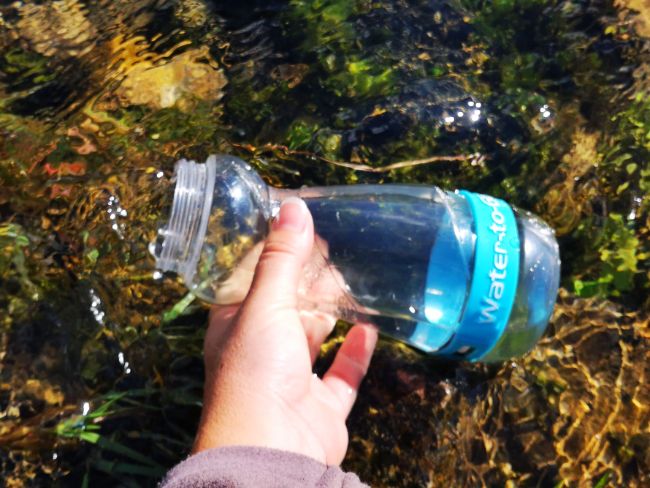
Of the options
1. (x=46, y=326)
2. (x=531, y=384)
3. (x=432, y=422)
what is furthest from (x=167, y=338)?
(x=531, y=384)

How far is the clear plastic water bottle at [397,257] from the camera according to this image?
211 centimetres

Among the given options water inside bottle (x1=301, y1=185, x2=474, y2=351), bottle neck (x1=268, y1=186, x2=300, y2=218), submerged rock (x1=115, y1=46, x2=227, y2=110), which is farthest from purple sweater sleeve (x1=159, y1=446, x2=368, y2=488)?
submerged rock (x1=115, y1=46, x2=227, y2=110)

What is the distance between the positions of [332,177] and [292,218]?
0.74 m

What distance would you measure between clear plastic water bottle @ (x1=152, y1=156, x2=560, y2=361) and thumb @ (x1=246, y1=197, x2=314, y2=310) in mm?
215

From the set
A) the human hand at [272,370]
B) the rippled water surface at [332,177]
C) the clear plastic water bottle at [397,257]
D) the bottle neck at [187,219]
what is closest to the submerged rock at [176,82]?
the rippled water surface at [332,177]

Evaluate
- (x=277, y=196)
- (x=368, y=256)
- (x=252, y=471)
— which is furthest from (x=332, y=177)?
(x=252, y=471)

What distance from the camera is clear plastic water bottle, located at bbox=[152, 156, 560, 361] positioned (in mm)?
2113

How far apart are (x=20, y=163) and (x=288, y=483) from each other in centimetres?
192

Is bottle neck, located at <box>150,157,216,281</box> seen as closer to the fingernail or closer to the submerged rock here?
the fingernail

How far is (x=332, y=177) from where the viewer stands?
2.83 meters

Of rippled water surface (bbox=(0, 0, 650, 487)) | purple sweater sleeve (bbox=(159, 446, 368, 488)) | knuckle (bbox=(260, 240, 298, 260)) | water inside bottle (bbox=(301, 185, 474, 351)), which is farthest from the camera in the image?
rippled water surface (bbox=(0, 0, 650, 487))

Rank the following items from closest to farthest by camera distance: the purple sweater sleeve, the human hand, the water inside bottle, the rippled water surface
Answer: the purple sweater sleeve, the human hand, the water inside bottle, the rippled water surface

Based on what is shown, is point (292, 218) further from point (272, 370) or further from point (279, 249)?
point (272, 370)

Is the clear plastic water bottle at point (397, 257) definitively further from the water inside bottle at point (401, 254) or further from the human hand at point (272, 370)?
the human hand at point (272, 370)
